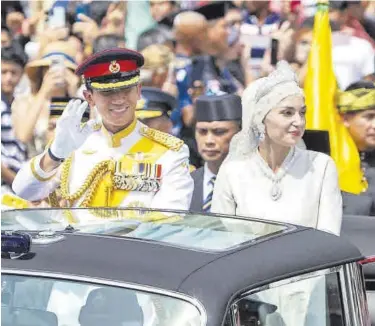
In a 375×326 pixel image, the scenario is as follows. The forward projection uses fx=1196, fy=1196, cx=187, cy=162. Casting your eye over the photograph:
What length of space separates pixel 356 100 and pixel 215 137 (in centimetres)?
118

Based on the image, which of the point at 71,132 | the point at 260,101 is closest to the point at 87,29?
the point at 71,132

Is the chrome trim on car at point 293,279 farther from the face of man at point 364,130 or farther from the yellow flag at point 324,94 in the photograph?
the face of man at point 364,130

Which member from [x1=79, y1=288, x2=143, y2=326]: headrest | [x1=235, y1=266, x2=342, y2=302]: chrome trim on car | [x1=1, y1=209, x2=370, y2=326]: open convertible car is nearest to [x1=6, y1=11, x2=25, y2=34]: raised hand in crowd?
[x1=1, y1=209, x2=370, y2=326]: open convertible car

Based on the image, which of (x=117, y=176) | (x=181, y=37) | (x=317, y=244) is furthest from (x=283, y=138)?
(x=181, y=37)

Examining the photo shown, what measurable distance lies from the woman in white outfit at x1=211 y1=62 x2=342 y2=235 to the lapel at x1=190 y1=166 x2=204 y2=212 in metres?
1.13

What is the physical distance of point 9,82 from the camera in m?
9.23

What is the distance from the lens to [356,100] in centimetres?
779

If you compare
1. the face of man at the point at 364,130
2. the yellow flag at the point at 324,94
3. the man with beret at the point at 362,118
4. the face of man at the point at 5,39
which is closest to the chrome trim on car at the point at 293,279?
the man with beret at the point at 362,118

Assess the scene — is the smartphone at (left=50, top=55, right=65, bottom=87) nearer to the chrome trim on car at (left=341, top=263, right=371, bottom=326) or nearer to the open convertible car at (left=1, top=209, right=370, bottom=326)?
the open convertible car at (left=1, top=209, right=370, bottom=326)

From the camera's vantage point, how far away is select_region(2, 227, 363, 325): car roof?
316 centimetres

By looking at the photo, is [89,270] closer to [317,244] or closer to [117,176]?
[317,244]

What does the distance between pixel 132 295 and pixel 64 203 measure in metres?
2.47

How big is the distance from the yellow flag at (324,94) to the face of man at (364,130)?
5 cm

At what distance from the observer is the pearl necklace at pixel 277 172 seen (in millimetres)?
5289
